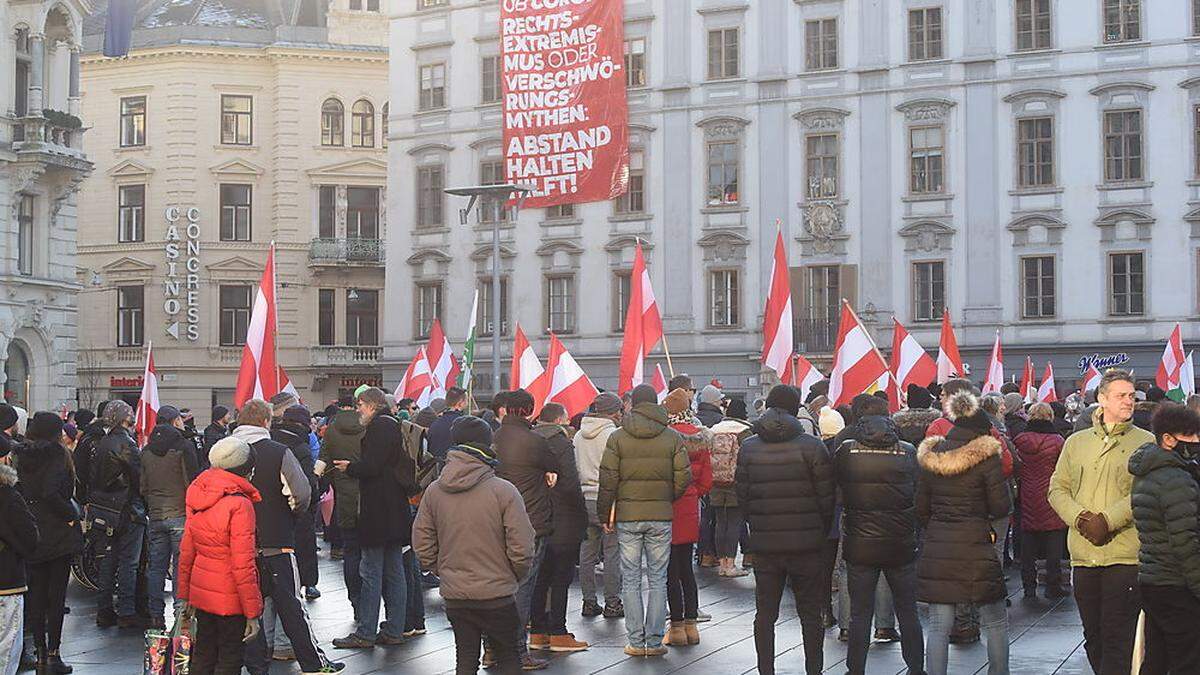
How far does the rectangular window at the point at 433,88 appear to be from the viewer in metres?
49.2

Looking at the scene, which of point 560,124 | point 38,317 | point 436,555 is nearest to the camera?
point 436,555

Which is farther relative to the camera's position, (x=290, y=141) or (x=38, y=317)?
(x=290, y=141)

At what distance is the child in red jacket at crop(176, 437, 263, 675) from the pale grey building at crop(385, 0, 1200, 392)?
33.4 meters

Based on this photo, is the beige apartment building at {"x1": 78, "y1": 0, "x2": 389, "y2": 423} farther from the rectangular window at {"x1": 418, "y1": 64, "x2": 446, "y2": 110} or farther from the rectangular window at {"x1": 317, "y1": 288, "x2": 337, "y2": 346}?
the rectangular window at {"x1": 418, "y1": 64, "x2": 446, "y2": 110}

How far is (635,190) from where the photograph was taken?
4603cm

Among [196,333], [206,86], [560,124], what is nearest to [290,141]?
→ [206,86]

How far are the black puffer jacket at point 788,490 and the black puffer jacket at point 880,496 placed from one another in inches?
7.6

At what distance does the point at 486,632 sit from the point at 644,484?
3132mm

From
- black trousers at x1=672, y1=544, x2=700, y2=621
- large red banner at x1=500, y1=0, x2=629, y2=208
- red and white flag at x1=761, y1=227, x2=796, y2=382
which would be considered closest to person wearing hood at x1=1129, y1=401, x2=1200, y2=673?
black trousers at x1=672, y1=544, x2=700, y2=621

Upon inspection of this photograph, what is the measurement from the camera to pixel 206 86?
54656 mm

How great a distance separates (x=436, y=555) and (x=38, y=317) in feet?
109

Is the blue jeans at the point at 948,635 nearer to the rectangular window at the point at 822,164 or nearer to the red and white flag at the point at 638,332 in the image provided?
the red and white flag at the point at 638,332

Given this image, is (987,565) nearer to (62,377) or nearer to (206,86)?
(62,377)

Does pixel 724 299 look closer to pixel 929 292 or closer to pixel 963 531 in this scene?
pixel 929 292
